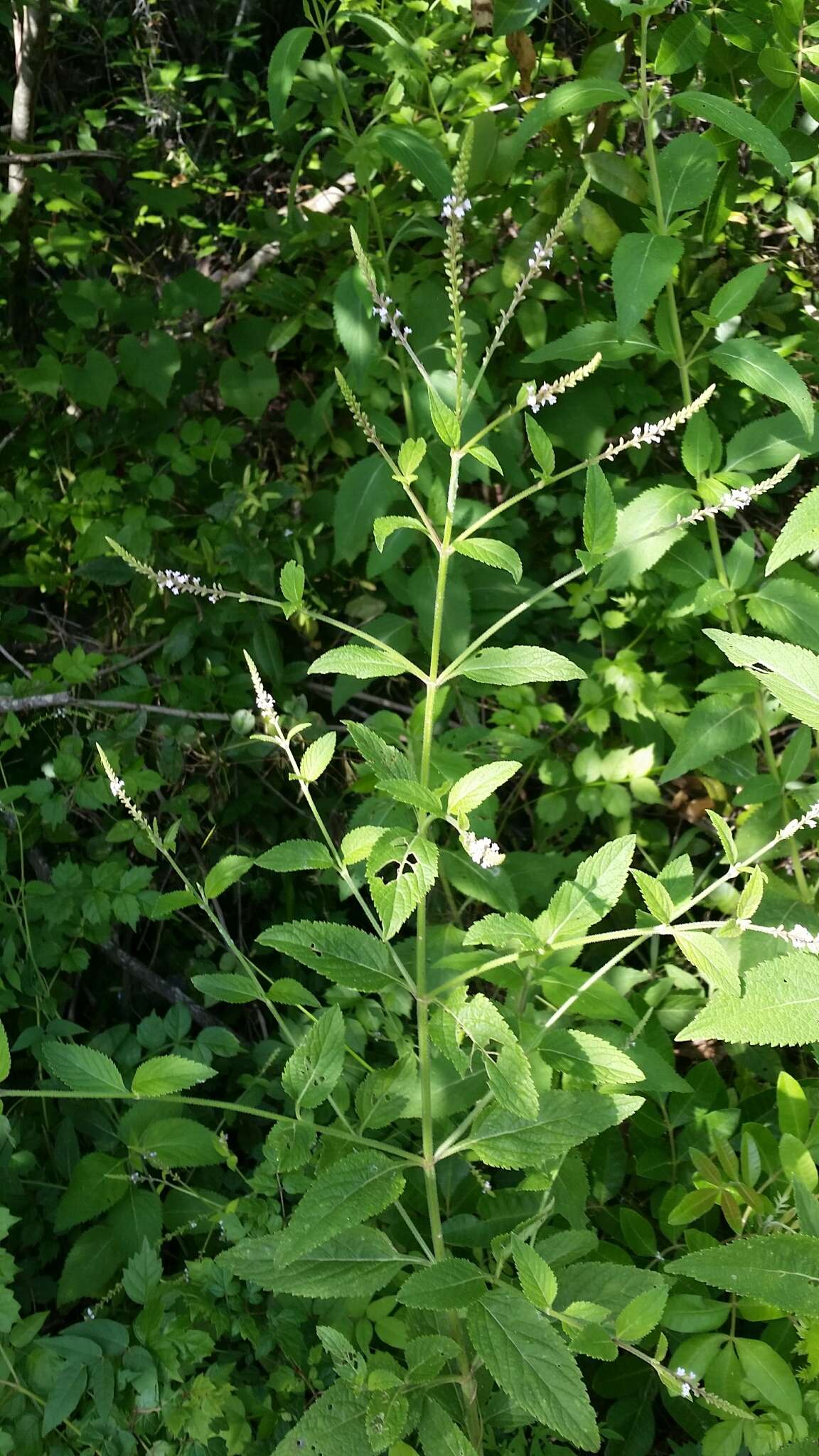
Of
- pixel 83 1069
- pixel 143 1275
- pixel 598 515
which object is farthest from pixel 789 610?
pixel 143 1275

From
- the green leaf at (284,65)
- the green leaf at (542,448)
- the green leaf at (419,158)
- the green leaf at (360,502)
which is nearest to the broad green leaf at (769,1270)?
the green leaf at (542,448)

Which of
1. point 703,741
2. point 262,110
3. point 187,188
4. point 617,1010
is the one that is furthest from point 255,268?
point 617,1010

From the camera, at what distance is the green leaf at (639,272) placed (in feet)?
5.75

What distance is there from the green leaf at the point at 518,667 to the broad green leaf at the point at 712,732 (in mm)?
826

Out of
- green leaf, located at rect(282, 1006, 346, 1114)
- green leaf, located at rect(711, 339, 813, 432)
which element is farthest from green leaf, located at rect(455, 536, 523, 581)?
green leaf, located at rect(711, 339, 813, 432)

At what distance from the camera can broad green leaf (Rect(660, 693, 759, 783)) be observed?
2.01 meters

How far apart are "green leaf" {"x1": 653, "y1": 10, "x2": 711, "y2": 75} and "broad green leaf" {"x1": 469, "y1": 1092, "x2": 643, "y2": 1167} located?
172 cm

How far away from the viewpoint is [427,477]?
7.43 feet

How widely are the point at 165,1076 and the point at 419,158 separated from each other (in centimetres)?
168

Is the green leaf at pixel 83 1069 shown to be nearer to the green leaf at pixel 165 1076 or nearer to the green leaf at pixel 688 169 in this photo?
the green leaf at pixel 165 1076

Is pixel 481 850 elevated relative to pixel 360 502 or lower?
elevated

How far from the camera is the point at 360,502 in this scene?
2.26 meters

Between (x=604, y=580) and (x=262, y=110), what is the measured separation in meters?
2.38

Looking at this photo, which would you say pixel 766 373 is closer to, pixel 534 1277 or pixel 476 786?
pixel 476 786
